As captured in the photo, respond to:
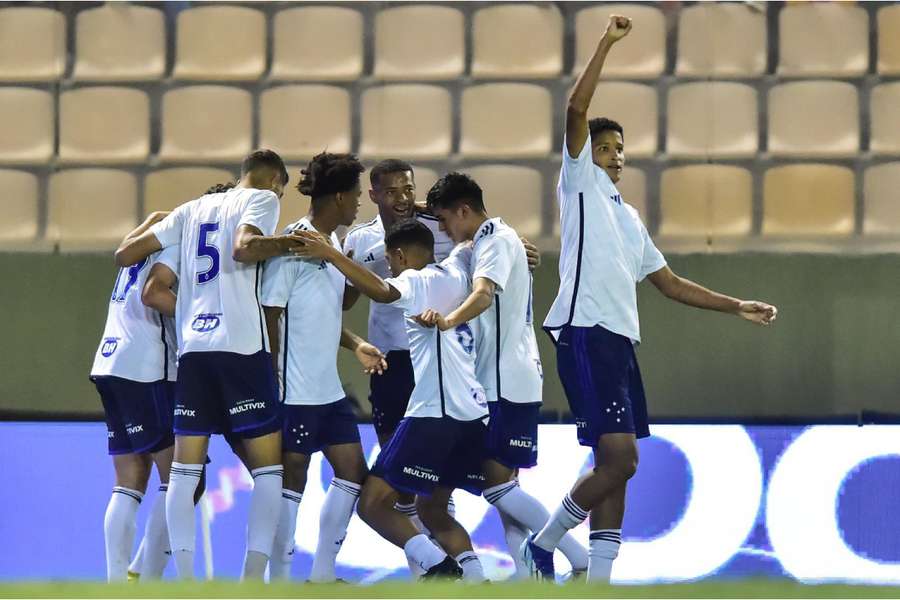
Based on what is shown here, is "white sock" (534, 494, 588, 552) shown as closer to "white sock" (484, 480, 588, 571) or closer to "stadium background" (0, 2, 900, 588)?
"white sock" (484, 480, 588, 571)

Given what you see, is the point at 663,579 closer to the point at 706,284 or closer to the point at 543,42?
the point at 706,284

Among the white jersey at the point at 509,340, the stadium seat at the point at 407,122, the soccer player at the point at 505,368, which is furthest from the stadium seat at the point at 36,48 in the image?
the white jersey at the point at 509,340

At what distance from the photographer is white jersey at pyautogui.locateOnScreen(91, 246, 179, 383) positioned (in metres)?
5.59

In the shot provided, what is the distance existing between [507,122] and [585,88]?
262 centimetres

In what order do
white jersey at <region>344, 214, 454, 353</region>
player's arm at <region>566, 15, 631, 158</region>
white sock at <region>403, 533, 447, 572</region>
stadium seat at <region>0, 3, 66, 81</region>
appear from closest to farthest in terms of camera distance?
player's arm at <region>566, 15, 631, 158</region>
white sock at <region>403, 533, 447, 572</region>
white jersey at <region>344, 214, 454, 353</region>
stadium seat at <region>0, 3, 66, 81</region>

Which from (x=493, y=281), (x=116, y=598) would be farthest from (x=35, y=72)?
(x=116, y=598)

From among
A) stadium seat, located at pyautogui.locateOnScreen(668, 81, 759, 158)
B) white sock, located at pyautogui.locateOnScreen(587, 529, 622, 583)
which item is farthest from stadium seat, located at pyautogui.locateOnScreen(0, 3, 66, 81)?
white sock, located at pyautogui.locateOnScreen(587, 529, 622, 583)

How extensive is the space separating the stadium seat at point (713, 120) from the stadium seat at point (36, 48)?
307 centimetres

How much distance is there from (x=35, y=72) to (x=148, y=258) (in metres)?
2.37

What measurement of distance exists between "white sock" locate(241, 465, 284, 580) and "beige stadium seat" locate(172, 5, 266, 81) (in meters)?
3.05

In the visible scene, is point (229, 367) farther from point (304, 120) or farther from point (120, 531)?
point (304, 120)

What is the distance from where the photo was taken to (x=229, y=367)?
4980 mm

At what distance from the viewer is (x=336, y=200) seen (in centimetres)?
535

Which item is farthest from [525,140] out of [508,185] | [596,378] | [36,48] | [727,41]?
[596,378]
